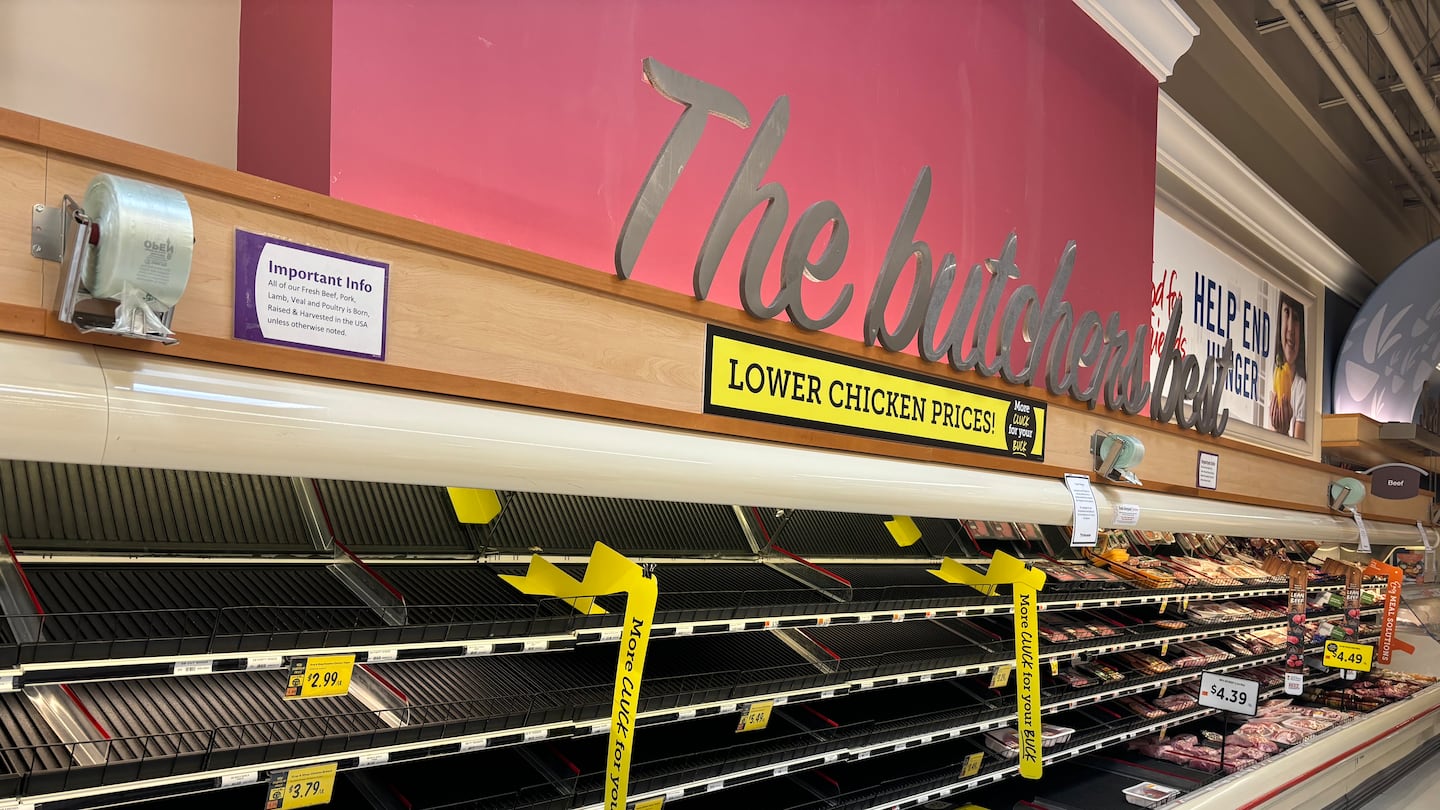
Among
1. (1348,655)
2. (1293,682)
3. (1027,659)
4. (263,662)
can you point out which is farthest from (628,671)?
(1348,655)

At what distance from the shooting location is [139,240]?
1.22 metres

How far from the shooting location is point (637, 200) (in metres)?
2.13

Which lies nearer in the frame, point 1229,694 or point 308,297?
point 308,297

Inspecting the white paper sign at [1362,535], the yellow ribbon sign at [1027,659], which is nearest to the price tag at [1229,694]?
the yellow ribbon sign at [1027,659]

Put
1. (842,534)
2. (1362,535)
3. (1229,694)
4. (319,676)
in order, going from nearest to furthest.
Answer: (319,676) → (842,534) → (1229,694) → (1362,535)

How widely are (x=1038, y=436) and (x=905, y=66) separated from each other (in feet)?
4.92

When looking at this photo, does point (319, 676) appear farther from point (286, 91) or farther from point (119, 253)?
point (286, 91)

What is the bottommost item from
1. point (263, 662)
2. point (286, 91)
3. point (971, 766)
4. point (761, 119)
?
point (971, 766)

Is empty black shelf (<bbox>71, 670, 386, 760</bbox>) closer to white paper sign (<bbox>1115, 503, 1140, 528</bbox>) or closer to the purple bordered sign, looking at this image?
the purple bordered sign

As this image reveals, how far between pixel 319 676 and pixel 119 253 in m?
0.84

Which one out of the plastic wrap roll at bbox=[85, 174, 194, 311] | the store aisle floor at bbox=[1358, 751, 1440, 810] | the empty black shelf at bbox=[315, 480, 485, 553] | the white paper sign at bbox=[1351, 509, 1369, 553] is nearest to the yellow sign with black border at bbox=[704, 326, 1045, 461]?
the empty black shelf at bbox=[315, 480, 485, 553]

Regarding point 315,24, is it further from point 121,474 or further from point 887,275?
point 887,275

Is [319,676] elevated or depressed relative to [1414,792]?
elevated

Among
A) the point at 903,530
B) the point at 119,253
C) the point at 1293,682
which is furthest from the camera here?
the point at 1293,682
